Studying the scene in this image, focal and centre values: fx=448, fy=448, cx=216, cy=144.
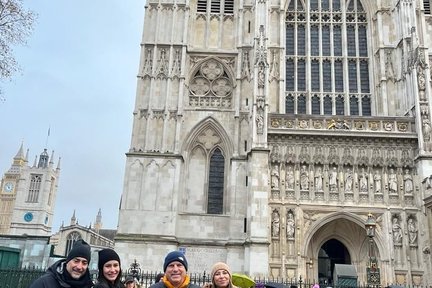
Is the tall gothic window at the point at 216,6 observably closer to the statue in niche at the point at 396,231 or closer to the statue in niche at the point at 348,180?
the statue in niche at the point at 348,180

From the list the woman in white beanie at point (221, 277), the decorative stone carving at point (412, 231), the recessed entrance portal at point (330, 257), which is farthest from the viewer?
the recessed entrance portal at point (330, 257)

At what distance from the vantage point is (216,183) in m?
22.8

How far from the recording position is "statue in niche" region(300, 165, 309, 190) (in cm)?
2011

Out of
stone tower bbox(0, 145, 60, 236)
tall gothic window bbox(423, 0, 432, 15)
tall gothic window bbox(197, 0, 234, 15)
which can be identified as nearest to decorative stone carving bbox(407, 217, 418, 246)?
tall gothic window bbox(423, 0, 432, 15)

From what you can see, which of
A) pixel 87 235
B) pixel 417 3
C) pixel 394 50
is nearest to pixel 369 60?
pixel 394 50

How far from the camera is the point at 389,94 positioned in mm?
22906

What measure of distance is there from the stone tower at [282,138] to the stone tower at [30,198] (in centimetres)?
6365

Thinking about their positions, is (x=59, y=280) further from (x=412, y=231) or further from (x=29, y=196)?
(x=29, y=196)

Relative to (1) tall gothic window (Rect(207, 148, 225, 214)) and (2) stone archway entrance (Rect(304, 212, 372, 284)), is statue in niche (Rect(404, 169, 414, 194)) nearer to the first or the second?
(2) stone archway entrance (Rect(304, 212, 372, 284))

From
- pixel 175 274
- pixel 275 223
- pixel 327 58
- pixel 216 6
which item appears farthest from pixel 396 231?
pixel 175 274

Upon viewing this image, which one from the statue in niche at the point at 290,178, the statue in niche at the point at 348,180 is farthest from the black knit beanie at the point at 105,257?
the statue in niche at the point at 348,180

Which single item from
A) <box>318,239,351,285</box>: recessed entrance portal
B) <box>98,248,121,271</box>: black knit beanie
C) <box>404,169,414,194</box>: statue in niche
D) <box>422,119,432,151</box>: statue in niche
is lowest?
<box>98,248,121,271</box>: black knit beanie

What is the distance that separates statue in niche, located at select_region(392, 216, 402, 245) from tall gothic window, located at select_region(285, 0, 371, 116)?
20.5ft

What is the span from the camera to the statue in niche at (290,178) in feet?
66.0
